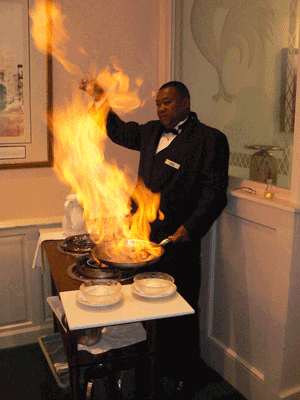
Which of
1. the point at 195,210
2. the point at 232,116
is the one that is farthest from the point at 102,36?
the point at 195,210

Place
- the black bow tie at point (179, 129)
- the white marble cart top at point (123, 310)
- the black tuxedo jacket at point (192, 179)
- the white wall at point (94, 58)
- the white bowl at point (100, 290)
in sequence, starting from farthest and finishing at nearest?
the white wall at point (94, 58) → the black bow tie at point (179, 129) → the black tuxedo jacket at point (192, 179) → the white bowl at point (100, 290) → the white marble cart top at point (123, 310)

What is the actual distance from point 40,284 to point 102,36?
1945 mm

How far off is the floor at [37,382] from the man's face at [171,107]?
1707 millimetres

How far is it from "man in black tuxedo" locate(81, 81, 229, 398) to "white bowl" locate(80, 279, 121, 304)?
58 cm

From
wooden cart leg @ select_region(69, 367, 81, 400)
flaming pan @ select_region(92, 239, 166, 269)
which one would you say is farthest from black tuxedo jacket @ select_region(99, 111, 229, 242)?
wooden cart leg @ select_region(69, 367, 81, 400)

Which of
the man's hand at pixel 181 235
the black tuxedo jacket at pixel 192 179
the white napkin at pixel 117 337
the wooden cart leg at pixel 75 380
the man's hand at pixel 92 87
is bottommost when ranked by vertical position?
the wooden cart leg at pixel 75 380

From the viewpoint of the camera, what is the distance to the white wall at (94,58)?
10.3 feet

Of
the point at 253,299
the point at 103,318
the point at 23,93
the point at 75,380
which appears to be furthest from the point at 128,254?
the point at 23,93

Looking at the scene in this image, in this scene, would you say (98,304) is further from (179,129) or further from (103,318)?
(179,129)

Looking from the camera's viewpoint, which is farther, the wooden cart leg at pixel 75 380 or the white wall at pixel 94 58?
the white wall at pixel 94 58

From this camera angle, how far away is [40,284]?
10.7ft

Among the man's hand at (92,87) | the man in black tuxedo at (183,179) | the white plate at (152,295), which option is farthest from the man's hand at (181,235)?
the man's hand at (92,87)

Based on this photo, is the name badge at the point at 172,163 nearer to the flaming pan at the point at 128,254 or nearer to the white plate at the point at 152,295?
the flaming pan at the point at 128,254

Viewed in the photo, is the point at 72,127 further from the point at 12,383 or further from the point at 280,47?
the point at 12,383
